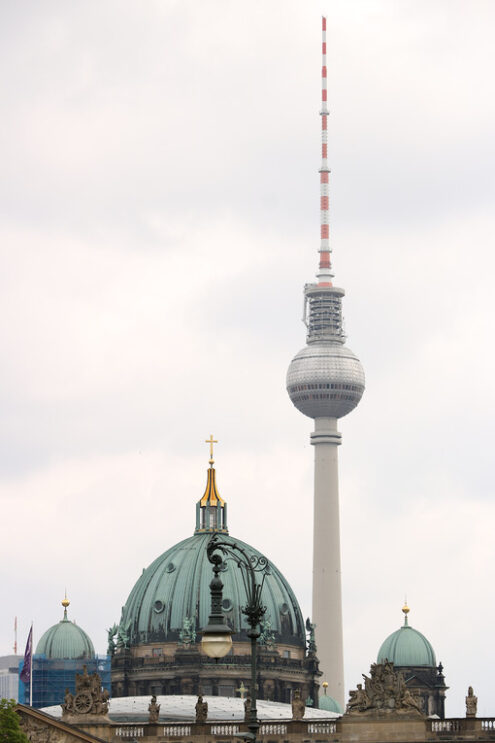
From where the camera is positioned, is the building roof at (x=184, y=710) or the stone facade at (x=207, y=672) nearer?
the building roof at (x=184, y=710)

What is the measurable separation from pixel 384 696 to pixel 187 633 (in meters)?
64.1

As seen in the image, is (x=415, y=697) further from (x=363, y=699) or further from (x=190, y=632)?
(x=190, y=632)

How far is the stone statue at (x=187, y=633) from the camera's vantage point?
194 m

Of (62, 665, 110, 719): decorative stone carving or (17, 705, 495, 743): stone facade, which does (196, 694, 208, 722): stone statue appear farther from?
(62, 665, 110, 719): decorative stone carving

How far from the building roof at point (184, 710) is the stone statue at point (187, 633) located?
75.2 ft

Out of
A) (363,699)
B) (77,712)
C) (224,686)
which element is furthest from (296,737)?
(224,686)

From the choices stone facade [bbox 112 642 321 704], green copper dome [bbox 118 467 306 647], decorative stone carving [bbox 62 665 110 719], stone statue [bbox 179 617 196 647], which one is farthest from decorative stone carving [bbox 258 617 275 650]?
decorative stone carving [bbox 62 665 110 719]

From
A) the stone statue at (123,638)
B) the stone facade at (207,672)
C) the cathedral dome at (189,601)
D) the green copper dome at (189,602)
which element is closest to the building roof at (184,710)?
the stone facade at (207,672)

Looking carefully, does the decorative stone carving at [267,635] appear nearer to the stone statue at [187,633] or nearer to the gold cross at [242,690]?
the gold cross at [242,690]

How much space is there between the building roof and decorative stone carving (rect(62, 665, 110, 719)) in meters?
15.5

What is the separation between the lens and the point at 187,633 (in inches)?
7633

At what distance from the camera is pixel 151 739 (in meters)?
133

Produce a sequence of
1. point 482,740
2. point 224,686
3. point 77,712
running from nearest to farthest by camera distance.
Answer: point 482,740 → point 77,712 → point 224,686

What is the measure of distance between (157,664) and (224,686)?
25.9ft
